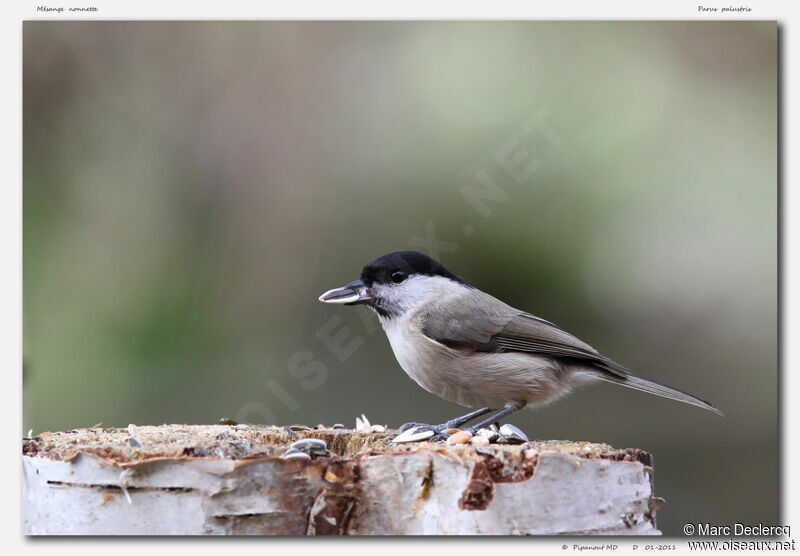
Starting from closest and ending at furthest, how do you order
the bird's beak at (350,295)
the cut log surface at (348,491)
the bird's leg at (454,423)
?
the cut log surface at (348,491) < the bird's leg at (454,423) < the bird's beak at (350,295)

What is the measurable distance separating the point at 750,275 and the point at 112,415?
2400mm

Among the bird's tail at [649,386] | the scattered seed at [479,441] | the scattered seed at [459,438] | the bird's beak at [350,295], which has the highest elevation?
the bird's beak at [350,295]

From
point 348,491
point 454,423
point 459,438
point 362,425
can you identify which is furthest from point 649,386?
point 348,491

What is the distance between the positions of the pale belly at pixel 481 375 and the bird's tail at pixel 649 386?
0.15 m

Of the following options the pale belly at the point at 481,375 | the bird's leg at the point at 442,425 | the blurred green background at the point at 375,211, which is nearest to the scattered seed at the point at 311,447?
the bird's leg at the point at 442,425

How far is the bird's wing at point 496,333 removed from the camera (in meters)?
2.54

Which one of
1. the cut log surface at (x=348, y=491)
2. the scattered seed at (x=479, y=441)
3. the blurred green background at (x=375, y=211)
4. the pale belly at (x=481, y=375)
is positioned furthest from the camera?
the blurred green background at (x=375, y=211)

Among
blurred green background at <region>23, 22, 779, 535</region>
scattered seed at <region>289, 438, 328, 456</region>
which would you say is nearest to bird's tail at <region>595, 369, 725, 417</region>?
Result: blurred green background at <region>23, 22, 779, 535</region>

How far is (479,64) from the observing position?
10.2 feet

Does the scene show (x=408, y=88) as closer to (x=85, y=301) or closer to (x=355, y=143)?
(x=355, y=143)

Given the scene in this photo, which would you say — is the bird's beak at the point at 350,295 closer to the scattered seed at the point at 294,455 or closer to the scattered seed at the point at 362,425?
the scattered seed at the point at 362,425

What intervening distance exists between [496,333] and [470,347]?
11 cm

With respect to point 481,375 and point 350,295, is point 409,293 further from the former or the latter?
point 481,375

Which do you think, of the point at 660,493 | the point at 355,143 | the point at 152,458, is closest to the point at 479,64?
the point at 355,143
